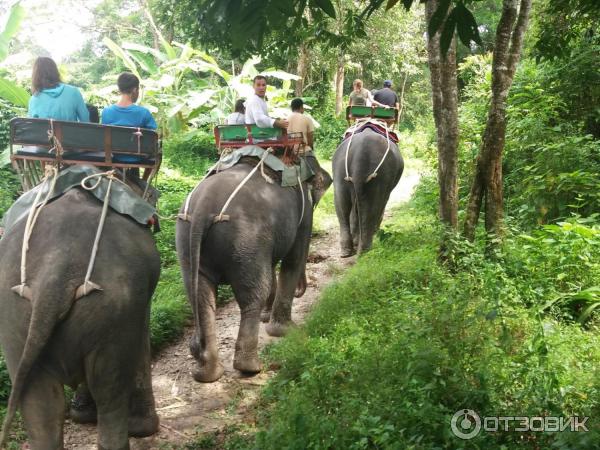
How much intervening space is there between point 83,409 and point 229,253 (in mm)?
1518

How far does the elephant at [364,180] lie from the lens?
24.3 feet

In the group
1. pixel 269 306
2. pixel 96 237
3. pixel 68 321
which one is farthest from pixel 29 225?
pixel 269 306

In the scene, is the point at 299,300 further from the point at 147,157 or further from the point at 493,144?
the point at 147,157

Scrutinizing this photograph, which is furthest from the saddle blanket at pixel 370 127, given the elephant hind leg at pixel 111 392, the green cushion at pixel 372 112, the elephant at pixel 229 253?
the elephant hind leg at pixel 111 392

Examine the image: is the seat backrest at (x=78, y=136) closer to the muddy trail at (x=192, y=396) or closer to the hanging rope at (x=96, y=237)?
the hanging rope at (x=96, y=237)

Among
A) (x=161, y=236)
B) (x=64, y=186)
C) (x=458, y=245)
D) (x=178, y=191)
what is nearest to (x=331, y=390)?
(x=64, y=186)

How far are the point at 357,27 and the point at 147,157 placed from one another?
2170 millimetres

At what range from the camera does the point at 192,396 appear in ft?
15.1

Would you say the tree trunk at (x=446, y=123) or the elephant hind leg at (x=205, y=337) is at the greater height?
the tree trunk at (x=446, y=123)

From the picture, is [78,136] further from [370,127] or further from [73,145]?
[370,127]

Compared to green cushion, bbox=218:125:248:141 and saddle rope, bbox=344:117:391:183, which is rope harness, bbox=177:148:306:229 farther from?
saddle rope, bbox=344:117:391:183

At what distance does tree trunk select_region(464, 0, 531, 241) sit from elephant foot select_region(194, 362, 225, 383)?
295 centimetres

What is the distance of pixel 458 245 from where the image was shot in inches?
227

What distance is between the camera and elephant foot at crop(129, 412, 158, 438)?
12.8 ft
